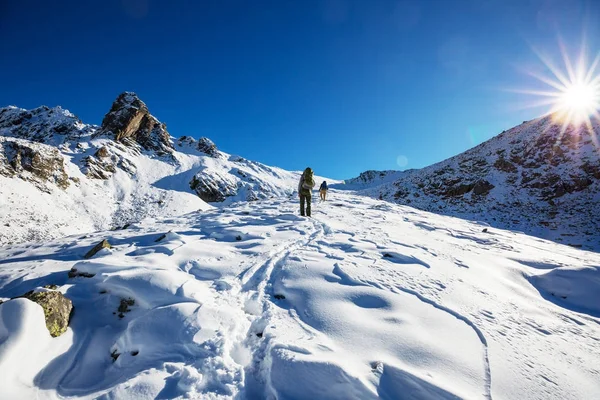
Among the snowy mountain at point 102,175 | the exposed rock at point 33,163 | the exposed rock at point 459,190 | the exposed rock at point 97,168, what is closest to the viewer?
the snowy mountain at point 102,175

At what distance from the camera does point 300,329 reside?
10.5ft

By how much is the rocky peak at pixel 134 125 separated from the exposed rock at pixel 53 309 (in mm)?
47561

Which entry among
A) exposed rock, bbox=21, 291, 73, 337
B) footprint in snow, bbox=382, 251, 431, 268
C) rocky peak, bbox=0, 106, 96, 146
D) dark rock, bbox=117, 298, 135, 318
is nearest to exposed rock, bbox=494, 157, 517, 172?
footprint in snow, bbox=382, 251, 431, 268

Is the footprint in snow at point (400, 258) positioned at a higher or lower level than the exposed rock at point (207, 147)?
lower

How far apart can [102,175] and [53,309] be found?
35001 millimetres

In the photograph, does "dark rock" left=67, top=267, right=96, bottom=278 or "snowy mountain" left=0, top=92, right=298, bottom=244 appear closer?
"dark rock" left=67, top=267, right=96, bottom=278

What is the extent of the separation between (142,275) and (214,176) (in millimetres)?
39933

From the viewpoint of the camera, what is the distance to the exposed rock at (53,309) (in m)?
2.95

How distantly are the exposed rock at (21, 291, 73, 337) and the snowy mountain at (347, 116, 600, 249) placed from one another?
2450 centimetres

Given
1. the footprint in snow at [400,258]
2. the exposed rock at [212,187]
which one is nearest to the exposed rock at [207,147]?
the exposed rock at [212,187]

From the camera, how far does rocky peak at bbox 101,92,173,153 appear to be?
139ft

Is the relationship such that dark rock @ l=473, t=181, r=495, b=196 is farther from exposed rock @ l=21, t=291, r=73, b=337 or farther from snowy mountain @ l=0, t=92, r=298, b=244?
exposed rock @ l=21, t=291, r=73, b=337

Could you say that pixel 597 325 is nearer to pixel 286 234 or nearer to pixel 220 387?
pixel 220 387

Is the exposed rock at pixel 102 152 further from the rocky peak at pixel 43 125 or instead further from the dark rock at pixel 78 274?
the dark rock at pixel 78 274
